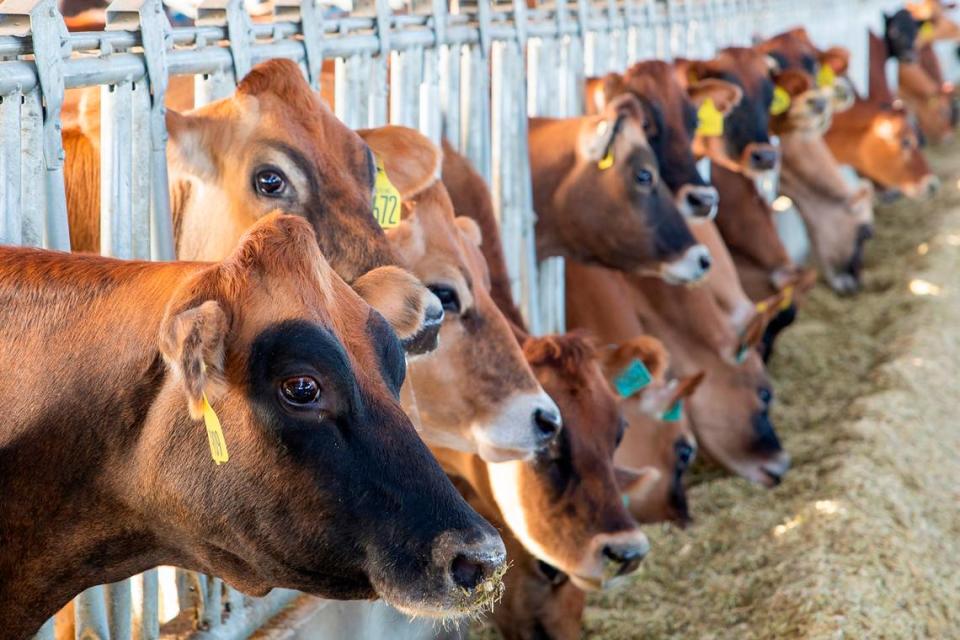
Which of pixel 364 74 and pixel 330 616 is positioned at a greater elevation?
pixel 364 74

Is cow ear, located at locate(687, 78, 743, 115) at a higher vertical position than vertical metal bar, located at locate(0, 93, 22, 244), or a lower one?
lower

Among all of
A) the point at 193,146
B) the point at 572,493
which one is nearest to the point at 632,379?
the point at 572,493

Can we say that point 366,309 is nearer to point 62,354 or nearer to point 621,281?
point 62,354

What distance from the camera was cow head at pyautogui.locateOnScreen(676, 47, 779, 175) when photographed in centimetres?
620

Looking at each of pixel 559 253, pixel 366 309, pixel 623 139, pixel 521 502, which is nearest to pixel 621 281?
pixel 559 253

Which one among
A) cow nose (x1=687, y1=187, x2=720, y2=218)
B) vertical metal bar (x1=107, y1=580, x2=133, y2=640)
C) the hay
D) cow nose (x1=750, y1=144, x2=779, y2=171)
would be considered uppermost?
cow nose (x1=687, y1=187, x2=720, y2=218)

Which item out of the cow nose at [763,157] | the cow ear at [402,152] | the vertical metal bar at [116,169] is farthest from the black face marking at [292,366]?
the cow nose at [763,157]

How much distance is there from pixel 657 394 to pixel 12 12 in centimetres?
304

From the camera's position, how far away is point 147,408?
6.50ft

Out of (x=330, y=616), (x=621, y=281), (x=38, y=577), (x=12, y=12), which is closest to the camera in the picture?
(x=38, y=577)

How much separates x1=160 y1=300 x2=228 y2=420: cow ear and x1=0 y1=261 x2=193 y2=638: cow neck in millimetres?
121

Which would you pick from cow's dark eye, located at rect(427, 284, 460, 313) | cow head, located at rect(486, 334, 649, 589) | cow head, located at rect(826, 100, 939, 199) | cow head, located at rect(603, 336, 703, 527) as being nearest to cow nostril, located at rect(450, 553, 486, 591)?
cow's dark eye, located at rect(427, 284, 460, 313)

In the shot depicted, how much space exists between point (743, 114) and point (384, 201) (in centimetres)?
379

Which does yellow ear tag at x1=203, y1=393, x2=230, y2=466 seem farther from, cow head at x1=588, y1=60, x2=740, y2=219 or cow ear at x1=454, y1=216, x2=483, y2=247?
cow head at x1=588, y1=60, x2=740, y2=219
